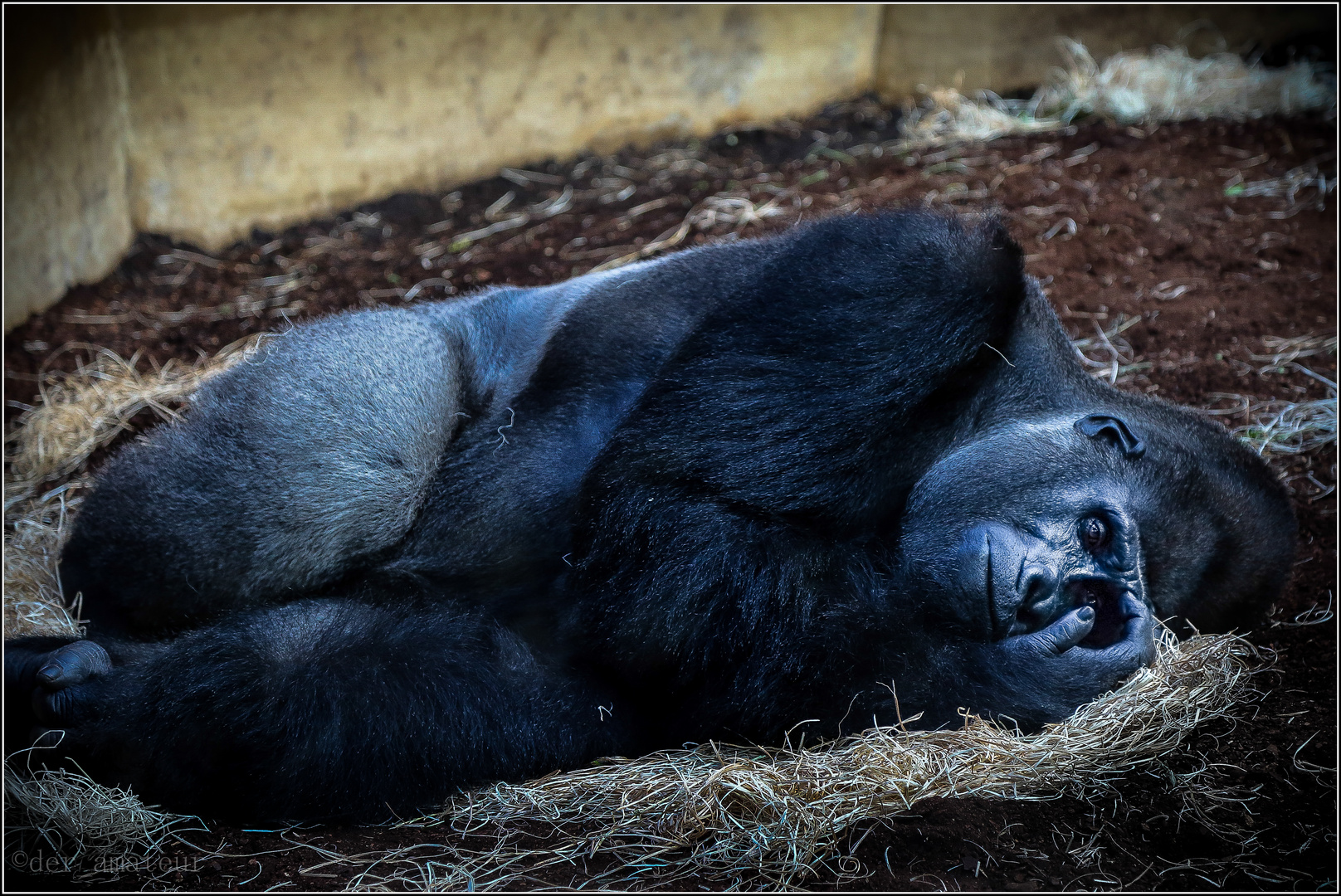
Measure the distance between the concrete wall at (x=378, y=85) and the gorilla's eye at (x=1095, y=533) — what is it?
469 cm

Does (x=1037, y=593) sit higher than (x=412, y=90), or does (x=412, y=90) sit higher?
(x=412, y=90)

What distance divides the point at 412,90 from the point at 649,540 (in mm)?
4584

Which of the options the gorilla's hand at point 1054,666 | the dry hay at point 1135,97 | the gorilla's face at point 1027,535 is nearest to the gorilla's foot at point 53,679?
the gorilla's face at point 1027,535

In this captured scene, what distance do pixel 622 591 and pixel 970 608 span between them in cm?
90

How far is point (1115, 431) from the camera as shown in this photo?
3.02 meters

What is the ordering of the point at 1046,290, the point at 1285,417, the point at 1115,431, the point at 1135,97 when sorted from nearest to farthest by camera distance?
the point at 1115,431 → the point at 1285,417 → the point at 1046,290 → the point at 1135,97

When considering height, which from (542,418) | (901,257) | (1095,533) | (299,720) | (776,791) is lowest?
(776,791)

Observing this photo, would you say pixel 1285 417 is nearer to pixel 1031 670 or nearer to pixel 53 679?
pixel 1031 670

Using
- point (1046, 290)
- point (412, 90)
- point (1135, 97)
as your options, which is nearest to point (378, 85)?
point (412, 90)

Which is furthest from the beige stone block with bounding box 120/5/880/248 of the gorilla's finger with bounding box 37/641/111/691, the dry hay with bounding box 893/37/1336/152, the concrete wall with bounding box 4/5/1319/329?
the gorilla's finger with bounding box 37/641/111/691

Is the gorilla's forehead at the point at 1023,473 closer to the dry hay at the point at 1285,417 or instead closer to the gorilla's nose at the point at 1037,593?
the gorilla's nose at the point at 1037,593

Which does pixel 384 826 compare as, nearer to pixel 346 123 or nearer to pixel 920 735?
pixel 920 735

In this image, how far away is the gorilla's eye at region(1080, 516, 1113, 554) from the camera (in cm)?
287

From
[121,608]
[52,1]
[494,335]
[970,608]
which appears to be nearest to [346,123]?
[52,1]
